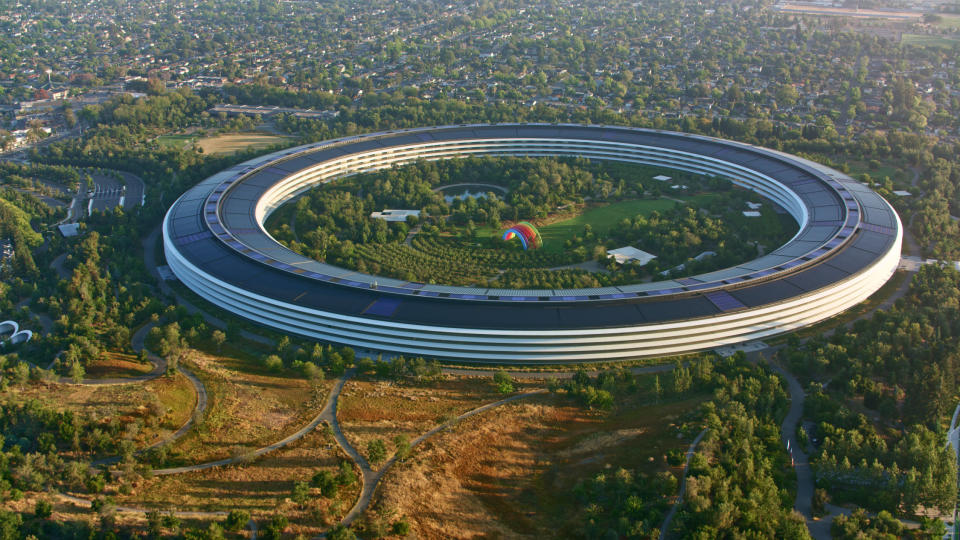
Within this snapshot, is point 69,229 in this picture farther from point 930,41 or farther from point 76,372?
point 930,41

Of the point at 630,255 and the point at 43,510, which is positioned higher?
the point at 43,510

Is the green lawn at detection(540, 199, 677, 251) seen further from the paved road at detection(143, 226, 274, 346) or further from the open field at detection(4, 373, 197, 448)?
the open field at detection(4, 373, 197, 448)

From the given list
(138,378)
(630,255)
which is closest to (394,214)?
(630,255)

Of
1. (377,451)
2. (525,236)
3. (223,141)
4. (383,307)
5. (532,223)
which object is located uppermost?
(223,141)

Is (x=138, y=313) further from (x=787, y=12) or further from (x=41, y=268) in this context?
(x=787, y=12)

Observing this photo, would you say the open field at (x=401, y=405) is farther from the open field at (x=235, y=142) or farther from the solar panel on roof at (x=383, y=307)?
the open field at (x=235, y=142)

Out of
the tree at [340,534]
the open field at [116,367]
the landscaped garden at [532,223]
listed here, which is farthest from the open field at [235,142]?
the tree at [340,534]
